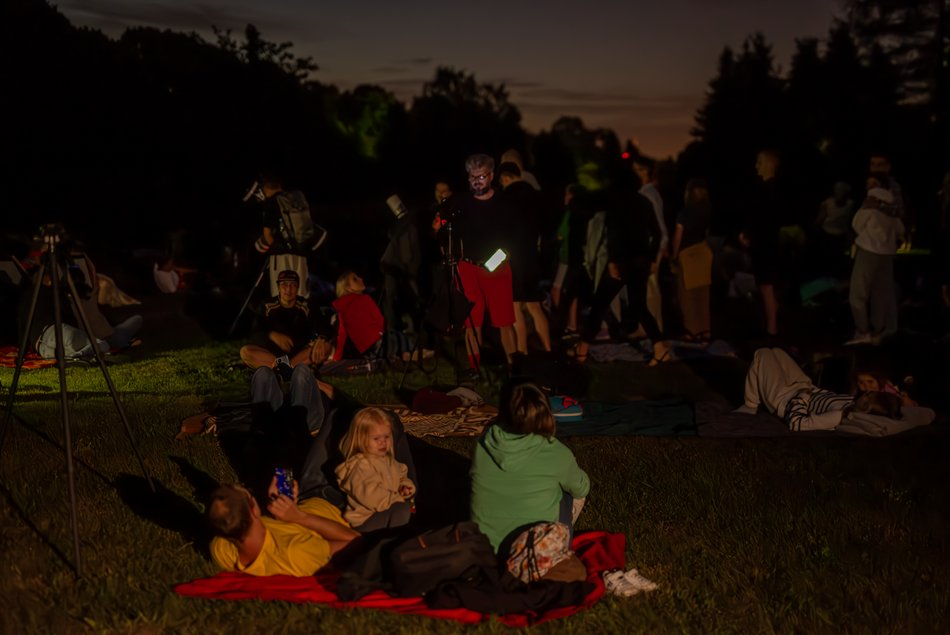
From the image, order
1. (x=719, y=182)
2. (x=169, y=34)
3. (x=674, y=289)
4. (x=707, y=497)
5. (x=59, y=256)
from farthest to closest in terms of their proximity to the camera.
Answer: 1. (x=719, y=182)
2. (x=169, y=34)
3. (x=674, y=289)
4. (x=707, y=497)
5. (x=59, y=256)

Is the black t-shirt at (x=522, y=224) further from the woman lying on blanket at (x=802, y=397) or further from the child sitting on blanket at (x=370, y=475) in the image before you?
the child sitting on blanket at (x=370, y=475)

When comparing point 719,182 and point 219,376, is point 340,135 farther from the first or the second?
point 219,376

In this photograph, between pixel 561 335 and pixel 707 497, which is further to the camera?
pixel 561 335

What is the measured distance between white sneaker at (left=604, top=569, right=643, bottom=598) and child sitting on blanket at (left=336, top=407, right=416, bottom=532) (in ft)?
4.35

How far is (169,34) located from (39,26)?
11455 millimetres

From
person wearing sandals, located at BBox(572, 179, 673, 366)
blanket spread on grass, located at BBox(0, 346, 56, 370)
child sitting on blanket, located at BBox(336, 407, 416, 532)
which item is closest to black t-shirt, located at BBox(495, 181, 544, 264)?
person wearing sandals, located at BBox(572, 179, 673, 366)

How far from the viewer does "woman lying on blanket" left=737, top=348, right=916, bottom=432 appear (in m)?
9.05

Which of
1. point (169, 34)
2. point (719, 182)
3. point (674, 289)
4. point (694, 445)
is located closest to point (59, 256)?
point (694, 445)

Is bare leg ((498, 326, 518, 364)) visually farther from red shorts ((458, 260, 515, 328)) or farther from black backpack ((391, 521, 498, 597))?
black backpack ((391, 521, 498, 597))

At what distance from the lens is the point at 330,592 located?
5.69 meters

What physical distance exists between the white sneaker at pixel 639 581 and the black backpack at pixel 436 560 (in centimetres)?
75

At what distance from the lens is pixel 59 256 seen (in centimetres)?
635

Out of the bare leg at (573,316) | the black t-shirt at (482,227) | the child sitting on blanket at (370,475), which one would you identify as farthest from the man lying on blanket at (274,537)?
the bare leg at (573,316)

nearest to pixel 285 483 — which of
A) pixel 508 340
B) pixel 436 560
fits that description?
pixel 436 560
